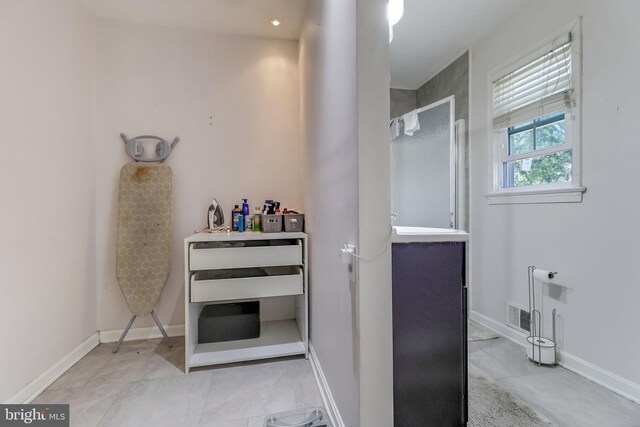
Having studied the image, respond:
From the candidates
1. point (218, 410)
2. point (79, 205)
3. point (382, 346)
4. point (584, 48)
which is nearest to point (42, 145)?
point (79, 205)

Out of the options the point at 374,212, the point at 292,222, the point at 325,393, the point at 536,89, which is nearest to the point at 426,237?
the point at 374,212

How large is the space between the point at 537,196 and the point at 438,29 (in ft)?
5.34

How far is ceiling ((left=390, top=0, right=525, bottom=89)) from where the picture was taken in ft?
7.23

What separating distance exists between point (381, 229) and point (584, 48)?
6.36 ft

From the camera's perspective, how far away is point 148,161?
94.2 inches

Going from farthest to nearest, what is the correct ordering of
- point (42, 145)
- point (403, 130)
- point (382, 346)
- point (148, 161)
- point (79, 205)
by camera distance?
point (403, 130) < point (148, 161) < point (79, 205) < point (42, 145) < point (382, 346)

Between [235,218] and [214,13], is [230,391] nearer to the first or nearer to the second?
[235,218]

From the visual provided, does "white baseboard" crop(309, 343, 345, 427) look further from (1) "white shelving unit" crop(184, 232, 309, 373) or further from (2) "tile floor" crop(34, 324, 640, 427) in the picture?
(1) "white shelving unit" crop(184, 232, 309, 373)

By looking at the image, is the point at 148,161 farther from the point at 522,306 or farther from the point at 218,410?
the point at 522,306

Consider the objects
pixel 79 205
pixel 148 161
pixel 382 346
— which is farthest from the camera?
pixel 148 161

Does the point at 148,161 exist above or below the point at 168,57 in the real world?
below

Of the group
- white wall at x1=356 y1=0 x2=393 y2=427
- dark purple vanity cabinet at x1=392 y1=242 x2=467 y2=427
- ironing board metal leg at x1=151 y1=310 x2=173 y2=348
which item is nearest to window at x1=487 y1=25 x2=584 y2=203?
dark purple vanity cabinet at x1=392 y1=242 x2=467 y2=427

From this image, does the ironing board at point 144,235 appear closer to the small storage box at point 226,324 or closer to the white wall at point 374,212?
the small storage box at point 226,324

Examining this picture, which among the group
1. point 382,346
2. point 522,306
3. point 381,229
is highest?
point 381,229
